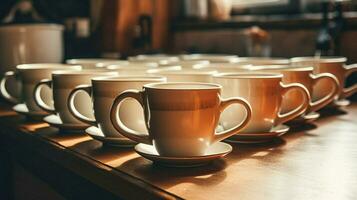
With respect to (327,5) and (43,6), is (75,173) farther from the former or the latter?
(43,6)

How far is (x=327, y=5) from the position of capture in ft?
5.06

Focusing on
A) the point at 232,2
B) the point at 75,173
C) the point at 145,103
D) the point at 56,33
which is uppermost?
the point at 232,2

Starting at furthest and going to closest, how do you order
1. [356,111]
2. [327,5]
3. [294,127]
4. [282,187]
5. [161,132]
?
[327,5] → [356,111] → [294,127] → [161,132] → [282,187]

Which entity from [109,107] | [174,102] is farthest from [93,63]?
[174,102]

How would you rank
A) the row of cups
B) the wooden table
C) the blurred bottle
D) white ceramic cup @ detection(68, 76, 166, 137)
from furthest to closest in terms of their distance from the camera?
the blurred bottle → white ceramic cup @ detection(68, 76, 166, 137) → the row of cups → the wooden table

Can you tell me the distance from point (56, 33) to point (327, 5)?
89 cm

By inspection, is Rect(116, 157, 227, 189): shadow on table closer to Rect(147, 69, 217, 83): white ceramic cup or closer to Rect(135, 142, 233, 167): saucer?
Rect(135, 142, 233, 167): saucer

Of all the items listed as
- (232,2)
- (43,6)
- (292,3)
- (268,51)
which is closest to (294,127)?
(268,51)

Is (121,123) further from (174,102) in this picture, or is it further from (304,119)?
(304,119)

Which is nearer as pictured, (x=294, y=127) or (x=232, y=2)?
(x=294, y=127)

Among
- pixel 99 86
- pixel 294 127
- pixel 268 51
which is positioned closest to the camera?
pixel 99 86

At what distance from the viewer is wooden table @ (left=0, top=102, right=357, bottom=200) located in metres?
0.55

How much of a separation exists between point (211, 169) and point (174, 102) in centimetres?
10

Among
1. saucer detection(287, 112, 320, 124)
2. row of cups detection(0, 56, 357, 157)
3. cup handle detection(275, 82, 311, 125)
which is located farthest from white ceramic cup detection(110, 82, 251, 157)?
saucer detection(287, 112, 320, 124)
